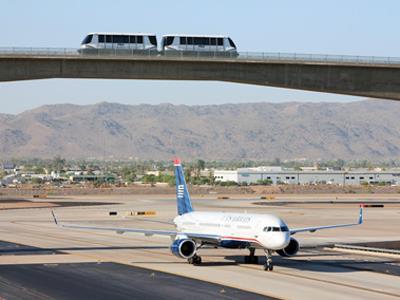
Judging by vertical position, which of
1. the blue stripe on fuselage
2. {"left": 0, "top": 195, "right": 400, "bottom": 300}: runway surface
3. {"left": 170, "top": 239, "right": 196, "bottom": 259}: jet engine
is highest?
the blue stripe on fuselage

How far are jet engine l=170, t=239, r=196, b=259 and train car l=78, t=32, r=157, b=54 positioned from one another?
123 ft

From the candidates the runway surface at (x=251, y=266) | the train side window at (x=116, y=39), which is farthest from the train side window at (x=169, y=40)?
the runway surface at (x=251, y=266)

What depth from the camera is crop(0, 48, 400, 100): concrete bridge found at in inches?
3307

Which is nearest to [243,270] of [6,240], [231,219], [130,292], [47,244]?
[231,219]

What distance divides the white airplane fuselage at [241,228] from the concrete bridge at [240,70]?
3064 cm

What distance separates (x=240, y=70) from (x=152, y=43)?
9313 mm

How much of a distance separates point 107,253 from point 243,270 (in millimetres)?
13928

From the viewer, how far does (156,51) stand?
89875 millimetres

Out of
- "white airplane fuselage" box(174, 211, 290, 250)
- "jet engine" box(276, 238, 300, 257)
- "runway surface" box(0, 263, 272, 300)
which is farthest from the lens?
"jet engine" box(276, 238, 300, 257)

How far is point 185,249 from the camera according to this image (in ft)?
177

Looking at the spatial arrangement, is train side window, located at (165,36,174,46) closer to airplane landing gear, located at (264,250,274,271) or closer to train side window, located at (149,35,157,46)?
train side window, located at (149,35,157,46)

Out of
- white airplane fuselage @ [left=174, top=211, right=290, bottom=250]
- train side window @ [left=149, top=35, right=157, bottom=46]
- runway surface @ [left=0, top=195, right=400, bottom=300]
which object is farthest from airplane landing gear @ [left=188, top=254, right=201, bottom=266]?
train side window @ [left=149, top=35, right=157, bottom=46]

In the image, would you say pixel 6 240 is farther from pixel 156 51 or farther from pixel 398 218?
pixel 398 218

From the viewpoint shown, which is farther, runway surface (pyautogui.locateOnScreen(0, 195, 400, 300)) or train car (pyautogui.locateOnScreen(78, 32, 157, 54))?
train car (pyautogui.locateOnScreen(78, 32, 157, 54))
